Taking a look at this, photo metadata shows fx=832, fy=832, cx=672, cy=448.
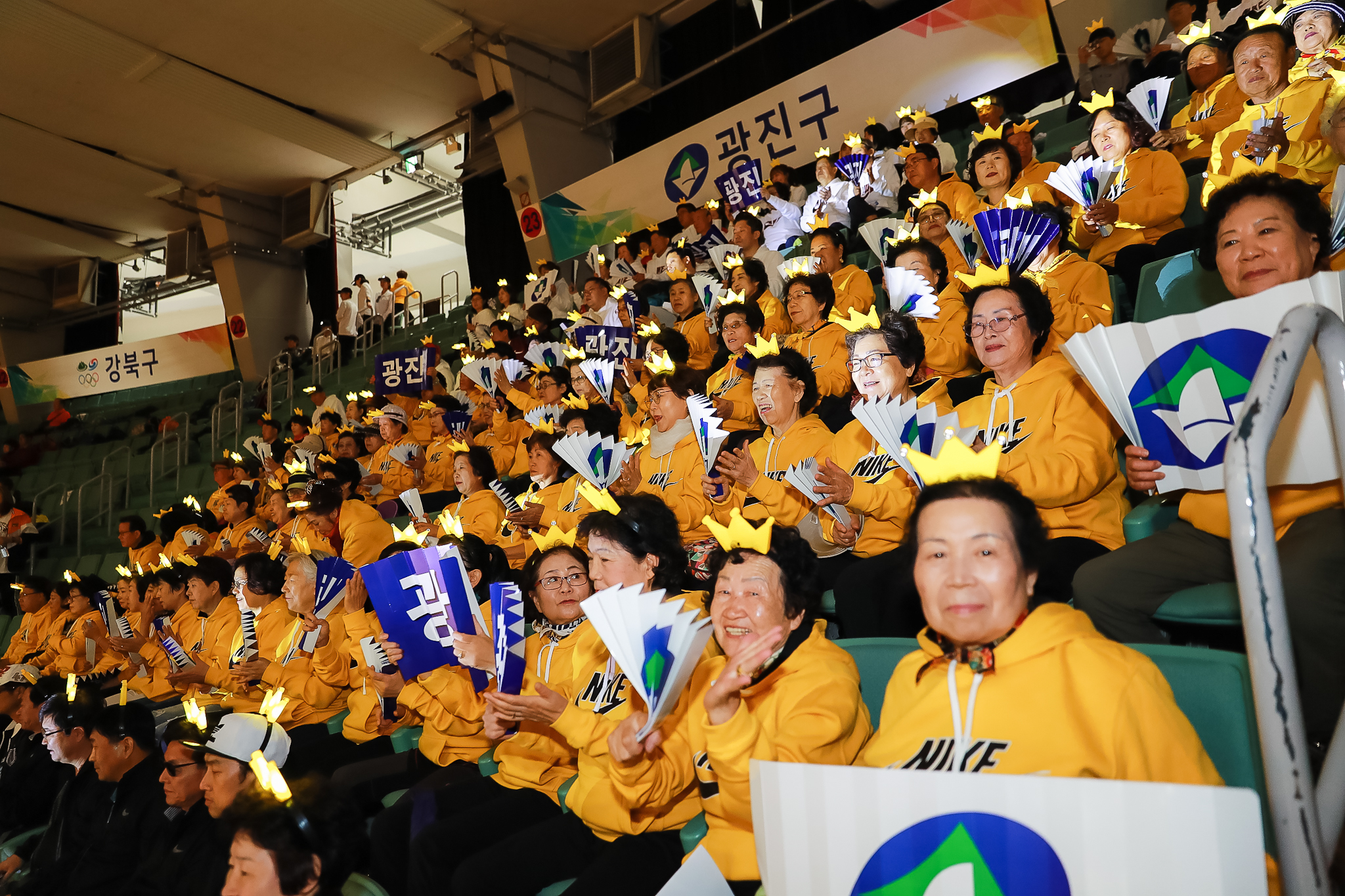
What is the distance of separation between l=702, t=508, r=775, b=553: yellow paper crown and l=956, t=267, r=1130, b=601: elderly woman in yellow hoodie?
0.63 m

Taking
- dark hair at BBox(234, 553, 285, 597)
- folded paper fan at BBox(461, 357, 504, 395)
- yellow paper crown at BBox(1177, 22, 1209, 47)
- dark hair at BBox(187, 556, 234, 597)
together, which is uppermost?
yellow paper crown at BBox(1177, 22, 1209, 47)

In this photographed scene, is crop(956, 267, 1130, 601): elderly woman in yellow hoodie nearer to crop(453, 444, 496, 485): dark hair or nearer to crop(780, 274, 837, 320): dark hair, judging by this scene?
crop(780, 274, 837, 320): dark hair

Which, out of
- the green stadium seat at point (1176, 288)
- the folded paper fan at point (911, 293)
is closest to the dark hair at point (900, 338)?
the folded paper fan at point (911, 293)

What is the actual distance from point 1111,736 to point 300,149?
1251 centimetres

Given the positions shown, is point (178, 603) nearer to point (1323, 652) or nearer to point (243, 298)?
point (1323, 652)

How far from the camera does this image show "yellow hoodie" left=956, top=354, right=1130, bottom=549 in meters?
1.94

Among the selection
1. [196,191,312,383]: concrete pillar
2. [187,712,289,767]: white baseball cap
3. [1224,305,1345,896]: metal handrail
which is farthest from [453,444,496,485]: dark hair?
[196,191,312,383]: concrete pillar

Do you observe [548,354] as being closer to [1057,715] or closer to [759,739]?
[759,739]

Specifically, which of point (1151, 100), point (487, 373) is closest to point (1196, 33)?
point (1151, 100)

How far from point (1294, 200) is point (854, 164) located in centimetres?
414

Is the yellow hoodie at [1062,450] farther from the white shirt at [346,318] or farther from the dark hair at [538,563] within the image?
the white shirt at [346,318]

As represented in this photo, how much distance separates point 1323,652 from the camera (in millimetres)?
1432

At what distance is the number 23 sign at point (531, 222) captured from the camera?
9.64 meters

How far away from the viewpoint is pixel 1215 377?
1428 mm
